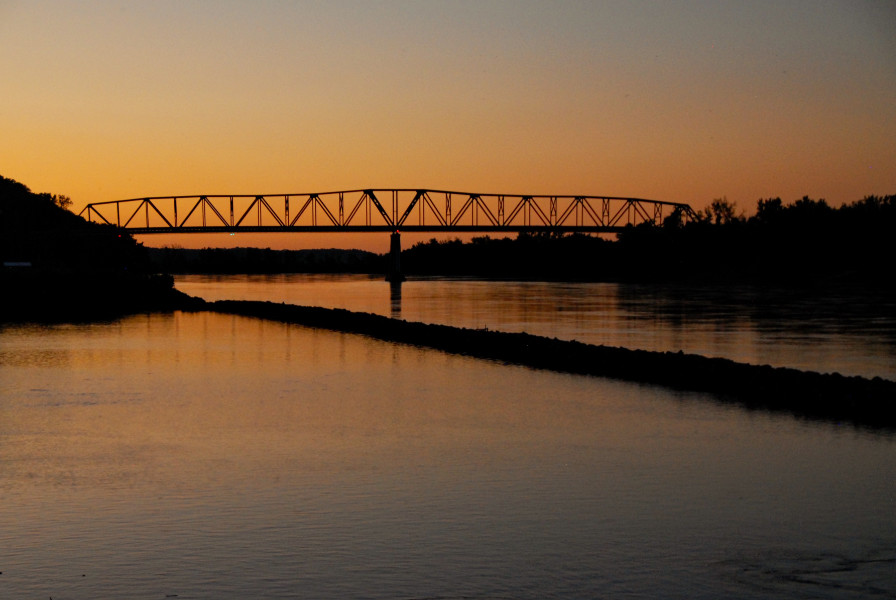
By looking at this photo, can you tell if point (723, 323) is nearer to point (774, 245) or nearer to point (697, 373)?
point (697, 373)

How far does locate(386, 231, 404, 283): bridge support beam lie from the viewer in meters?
171

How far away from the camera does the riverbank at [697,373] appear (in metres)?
21.7

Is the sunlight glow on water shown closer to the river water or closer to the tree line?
the river water

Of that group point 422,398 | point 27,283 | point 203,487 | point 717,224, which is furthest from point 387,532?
point 717,224

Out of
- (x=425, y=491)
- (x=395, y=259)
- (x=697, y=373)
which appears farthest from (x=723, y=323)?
(x=395, y=259)

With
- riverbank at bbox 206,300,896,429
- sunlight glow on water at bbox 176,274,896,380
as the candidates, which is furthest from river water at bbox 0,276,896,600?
sunlight glow on water at bbox 176,274,896,380

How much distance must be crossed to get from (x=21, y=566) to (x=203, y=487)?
13.1 ft

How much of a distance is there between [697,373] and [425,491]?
15084 millimetres

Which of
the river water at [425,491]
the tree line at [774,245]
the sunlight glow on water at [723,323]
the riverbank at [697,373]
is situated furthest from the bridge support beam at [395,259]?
the river water at [425,491]

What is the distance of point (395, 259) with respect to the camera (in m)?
175

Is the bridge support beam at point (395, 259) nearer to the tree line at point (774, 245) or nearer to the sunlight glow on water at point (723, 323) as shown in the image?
the tree line at point (774, 245)

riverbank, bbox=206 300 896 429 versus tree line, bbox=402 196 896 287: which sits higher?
tree line, bbox=402 196 896 287

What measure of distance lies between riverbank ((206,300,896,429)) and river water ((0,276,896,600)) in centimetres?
128

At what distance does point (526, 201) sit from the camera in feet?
640
